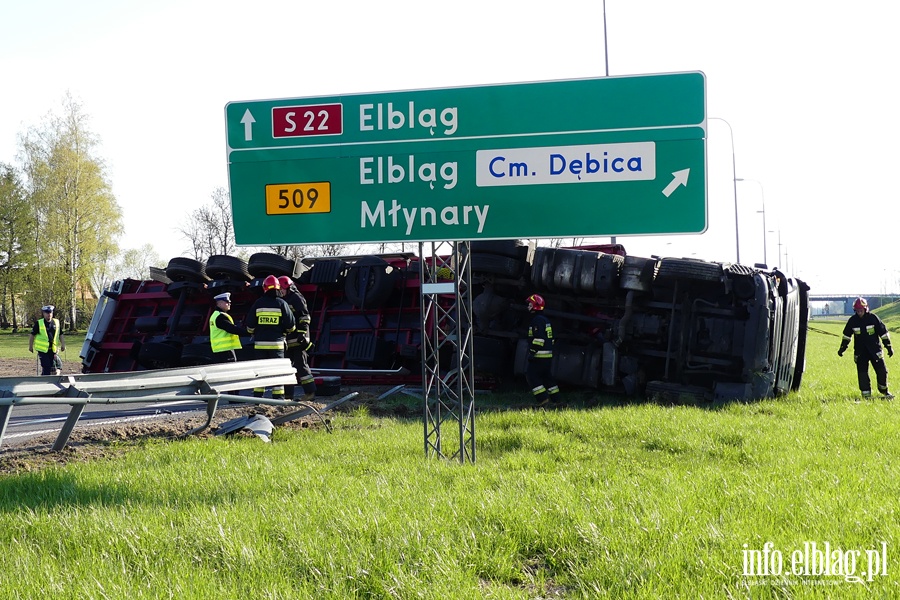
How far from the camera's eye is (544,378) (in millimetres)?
10031

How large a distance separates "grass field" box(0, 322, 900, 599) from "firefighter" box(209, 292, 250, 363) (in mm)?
3894

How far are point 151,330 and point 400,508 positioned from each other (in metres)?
10.4

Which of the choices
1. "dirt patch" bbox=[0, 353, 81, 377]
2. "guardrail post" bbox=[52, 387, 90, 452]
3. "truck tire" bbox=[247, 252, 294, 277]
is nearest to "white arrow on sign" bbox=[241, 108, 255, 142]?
"guardrail post" bbox=[52, 387, 90, 452]

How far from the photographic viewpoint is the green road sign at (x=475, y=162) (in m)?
5.79

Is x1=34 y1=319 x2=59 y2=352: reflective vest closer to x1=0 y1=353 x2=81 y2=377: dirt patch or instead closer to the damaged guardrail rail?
x1=0 y1=353 x2=81 y2=377: dirt patch

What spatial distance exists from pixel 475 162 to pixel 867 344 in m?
8.46

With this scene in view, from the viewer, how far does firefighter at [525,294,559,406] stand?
986 cm

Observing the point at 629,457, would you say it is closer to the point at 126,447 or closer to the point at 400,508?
the point at 400,508

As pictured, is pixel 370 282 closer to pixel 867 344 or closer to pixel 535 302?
pixel 535 302

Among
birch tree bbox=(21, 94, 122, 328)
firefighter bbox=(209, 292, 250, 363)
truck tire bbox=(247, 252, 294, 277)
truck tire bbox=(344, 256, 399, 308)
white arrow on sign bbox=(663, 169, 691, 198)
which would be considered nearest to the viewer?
white arrow on sign bbox=(663, 169, 691, 198)

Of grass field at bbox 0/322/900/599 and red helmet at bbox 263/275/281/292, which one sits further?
red helmet at bbox 263/275/281/292

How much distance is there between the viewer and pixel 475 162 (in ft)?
19.7

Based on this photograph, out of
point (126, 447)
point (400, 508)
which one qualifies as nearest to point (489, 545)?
point (400, 508)

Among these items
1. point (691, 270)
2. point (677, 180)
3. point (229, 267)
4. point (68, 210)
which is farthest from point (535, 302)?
point (68, 210)
